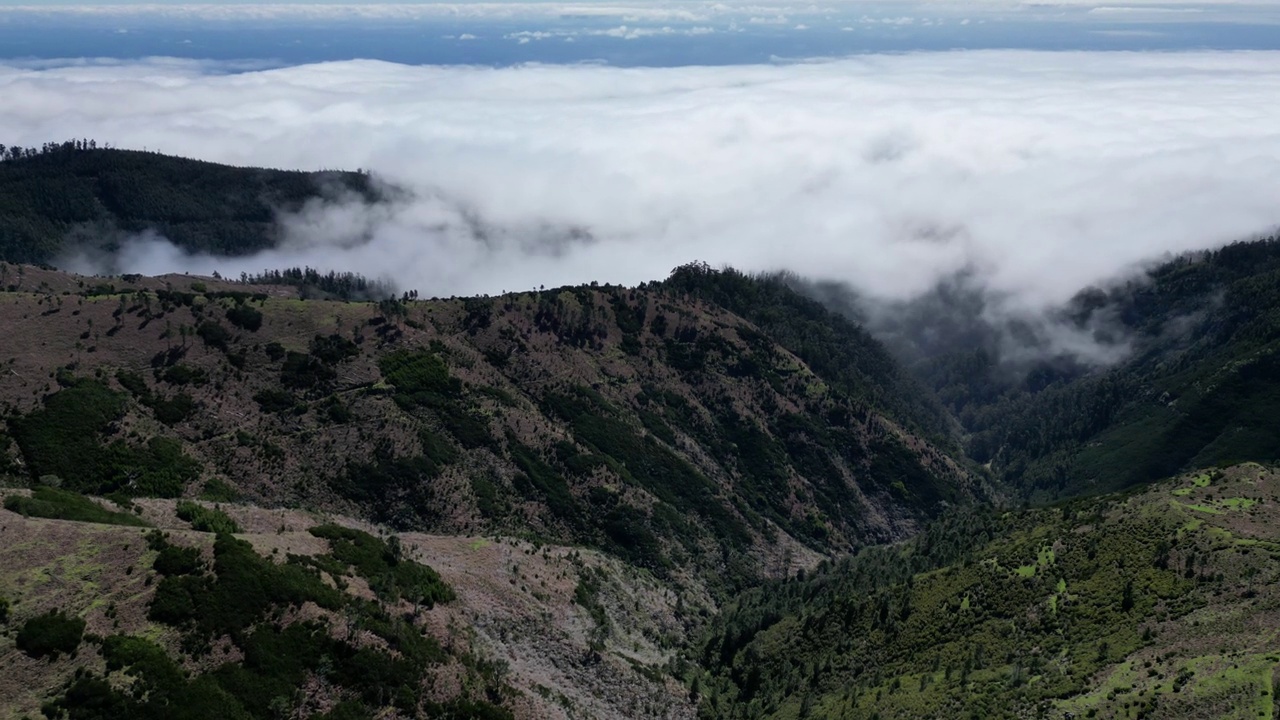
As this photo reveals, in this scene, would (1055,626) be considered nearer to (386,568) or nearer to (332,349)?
(386,568)

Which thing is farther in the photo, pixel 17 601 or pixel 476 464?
pixel 476 464

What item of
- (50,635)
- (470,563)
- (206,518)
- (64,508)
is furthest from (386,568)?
(50,635)

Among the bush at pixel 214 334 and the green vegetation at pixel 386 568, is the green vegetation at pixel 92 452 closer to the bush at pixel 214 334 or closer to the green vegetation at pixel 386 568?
the bush at pixel 214 334

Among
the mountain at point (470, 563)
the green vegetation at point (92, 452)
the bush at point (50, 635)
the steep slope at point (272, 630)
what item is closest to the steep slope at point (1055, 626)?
the mountain at point (470, 563)

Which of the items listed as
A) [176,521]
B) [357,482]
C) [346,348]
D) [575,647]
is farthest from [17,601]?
[346,348]

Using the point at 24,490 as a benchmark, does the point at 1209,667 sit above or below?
below

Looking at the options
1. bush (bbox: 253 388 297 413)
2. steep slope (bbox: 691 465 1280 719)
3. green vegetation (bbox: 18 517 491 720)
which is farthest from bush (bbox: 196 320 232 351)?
steep slope (bbox: 691 465 1280 719)

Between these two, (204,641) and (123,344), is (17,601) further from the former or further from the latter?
(123,344)

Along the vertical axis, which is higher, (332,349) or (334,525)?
(332,349)
